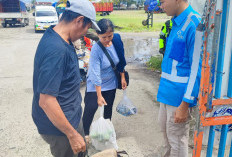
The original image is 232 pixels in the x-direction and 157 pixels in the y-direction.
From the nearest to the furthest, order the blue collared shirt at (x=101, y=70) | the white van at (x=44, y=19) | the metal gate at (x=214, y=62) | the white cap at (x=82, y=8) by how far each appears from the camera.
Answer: the metal gate at (x=214, y=62) < the white cap at (x=82, y=8) < the blue collared shirt at (x=101, y=70) < the white van at (x=44, y=19)

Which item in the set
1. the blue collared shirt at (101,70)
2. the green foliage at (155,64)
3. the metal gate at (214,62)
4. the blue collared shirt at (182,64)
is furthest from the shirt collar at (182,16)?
the green foliage at (155,64)

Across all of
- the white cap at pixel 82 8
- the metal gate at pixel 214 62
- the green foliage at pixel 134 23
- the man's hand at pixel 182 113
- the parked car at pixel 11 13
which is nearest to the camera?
the metal gate at pixel 214 62

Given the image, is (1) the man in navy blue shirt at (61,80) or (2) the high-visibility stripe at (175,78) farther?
(2) the high-visibility stripe at (175,78)

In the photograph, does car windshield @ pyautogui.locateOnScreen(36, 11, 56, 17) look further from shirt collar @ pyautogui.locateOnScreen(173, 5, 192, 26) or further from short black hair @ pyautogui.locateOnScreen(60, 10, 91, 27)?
shirt collar @ pyautogui.locateOnScreen(173, 5, 192, 26)

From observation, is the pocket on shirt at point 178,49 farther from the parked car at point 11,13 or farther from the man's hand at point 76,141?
the parked car at point 11,13

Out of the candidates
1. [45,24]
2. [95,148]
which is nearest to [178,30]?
[95,148]

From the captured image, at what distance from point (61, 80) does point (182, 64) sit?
3.43 ft

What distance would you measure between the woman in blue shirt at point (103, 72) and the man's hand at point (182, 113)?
44.1 inches

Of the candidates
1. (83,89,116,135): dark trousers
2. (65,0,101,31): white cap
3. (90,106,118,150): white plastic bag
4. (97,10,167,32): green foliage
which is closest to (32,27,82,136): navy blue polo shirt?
(65,0,101,31): white cap

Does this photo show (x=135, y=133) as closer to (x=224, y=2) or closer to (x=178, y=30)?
(x=178, y=30)

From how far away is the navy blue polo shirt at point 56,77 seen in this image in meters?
1.65

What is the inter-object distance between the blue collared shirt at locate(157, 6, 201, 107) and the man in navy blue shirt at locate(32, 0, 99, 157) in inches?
29.3

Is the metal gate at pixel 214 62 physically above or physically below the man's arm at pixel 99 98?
above

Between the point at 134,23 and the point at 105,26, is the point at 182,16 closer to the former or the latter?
the point at 105,26
